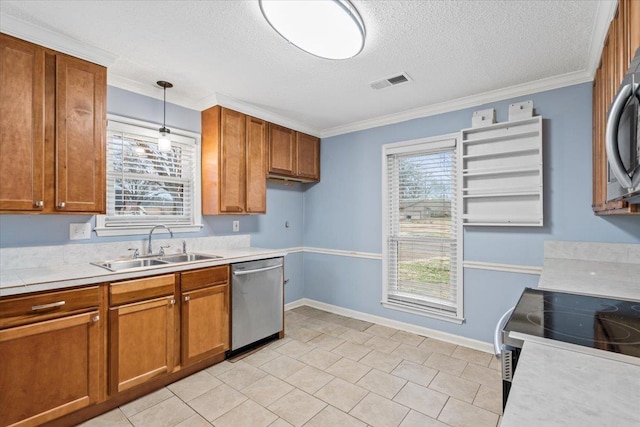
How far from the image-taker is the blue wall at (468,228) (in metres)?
2.62

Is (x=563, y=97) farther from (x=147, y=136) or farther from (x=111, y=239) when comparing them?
(x=111, y=239)

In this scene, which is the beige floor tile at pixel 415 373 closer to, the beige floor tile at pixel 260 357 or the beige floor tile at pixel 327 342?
the beige floor tile at pixel 327 342

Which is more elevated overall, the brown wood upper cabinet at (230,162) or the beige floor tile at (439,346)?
the brown wood upper cabinet at (230,162)

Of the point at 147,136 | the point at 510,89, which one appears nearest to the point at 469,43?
the point at 510,89

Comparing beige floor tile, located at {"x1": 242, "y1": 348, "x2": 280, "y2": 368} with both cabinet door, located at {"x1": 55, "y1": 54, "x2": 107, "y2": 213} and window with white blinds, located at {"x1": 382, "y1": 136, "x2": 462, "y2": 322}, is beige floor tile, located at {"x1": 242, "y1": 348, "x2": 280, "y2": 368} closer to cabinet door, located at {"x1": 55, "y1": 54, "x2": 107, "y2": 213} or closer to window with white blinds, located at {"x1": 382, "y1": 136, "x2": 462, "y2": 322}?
window with white blinds, located at {"x1": 382, "y1": 136, "x2": 462, "y2": 322}

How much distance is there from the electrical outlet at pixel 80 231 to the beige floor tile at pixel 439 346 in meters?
3.23

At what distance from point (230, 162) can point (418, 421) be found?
2.74 meters

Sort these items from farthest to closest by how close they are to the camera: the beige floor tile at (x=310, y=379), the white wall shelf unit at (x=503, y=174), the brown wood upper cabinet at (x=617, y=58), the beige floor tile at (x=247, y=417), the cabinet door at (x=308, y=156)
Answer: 1. the cabinet door at (x=308, y=156)
2. the white wall shelf unit at (x=503, y=174)
3. the beige floor tile at (x=310, y=379)
4. the beige floor tile at (x=247, y=417)
5. the brown wood upper cabinet at (x=617, y=58)

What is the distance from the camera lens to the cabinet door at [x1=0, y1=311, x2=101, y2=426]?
5.70 ft

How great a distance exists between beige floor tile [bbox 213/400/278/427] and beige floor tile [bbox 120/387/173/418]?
0.54 m

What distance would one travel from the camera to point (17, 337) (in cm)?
175

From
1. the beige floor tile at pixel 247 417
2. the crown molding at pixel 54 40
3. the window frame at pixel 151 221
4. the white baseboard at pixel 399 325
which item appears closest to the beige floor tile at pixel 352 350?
the white baseboard at pixel 399 325

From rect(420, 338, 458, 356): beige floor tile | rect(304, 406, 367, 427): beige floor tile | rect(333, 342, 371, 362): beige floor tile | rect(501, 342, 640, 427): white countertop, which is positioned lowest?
rect(304, 406, 367, 427): beige floor tile

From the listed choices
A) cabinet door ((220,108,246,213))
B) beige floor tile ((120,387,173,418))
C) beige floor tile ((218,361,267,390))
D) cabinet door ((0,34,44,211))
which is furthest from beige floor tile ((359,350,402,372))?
cabinet door ((0,34,44,211))
